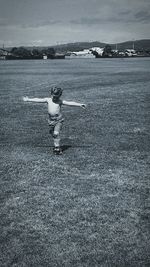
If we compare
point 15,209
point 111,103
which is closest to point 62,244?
point 15,209

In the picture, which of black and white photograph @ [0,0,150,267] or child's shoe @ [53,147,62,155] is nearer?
black and white photograph @ [0,0,150,267]

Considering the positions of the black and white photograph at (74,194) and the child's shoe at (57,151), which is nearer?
the black and white photograph at (74,194)

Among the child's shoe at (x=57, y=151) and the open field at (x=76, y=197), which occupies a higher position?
the child's shoe at (x=57, y=151)

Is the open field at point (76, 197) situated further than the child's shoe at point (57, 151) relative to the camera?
No

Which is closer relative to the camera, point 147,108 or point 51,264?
point 51,264

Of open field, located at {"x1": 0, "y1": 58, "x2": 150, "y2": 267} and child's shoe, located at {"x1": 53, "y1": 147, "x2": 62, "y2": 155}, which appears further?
child's shoe, located at {"x1": 53, "y1": 147, "x2": 62, "y2": 155}

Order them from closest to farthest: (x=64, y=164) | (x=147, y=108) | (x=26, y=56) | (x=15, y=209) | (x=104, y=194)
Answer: (x=15, y=209) → (x=104, y=194) → (x=64, y=164) → (x=147, y=108) → (x=26, y=56)

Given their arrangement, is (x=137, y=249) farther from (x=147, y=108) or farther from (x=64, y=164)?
(x=147, y=108)

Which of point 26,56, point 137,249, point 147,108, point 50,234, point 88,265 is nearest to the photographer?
point 88,265

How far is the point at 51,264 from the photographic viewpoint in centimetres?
521

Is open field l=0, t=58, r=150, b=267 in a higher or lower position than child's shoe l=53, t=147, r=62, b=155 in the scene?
lower

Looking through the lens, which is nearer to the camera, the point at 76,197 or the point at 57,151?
the point at 76,197

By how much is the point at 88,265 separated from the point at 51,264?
0.54 m

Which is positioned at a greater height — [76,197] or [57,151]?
[57,151]
